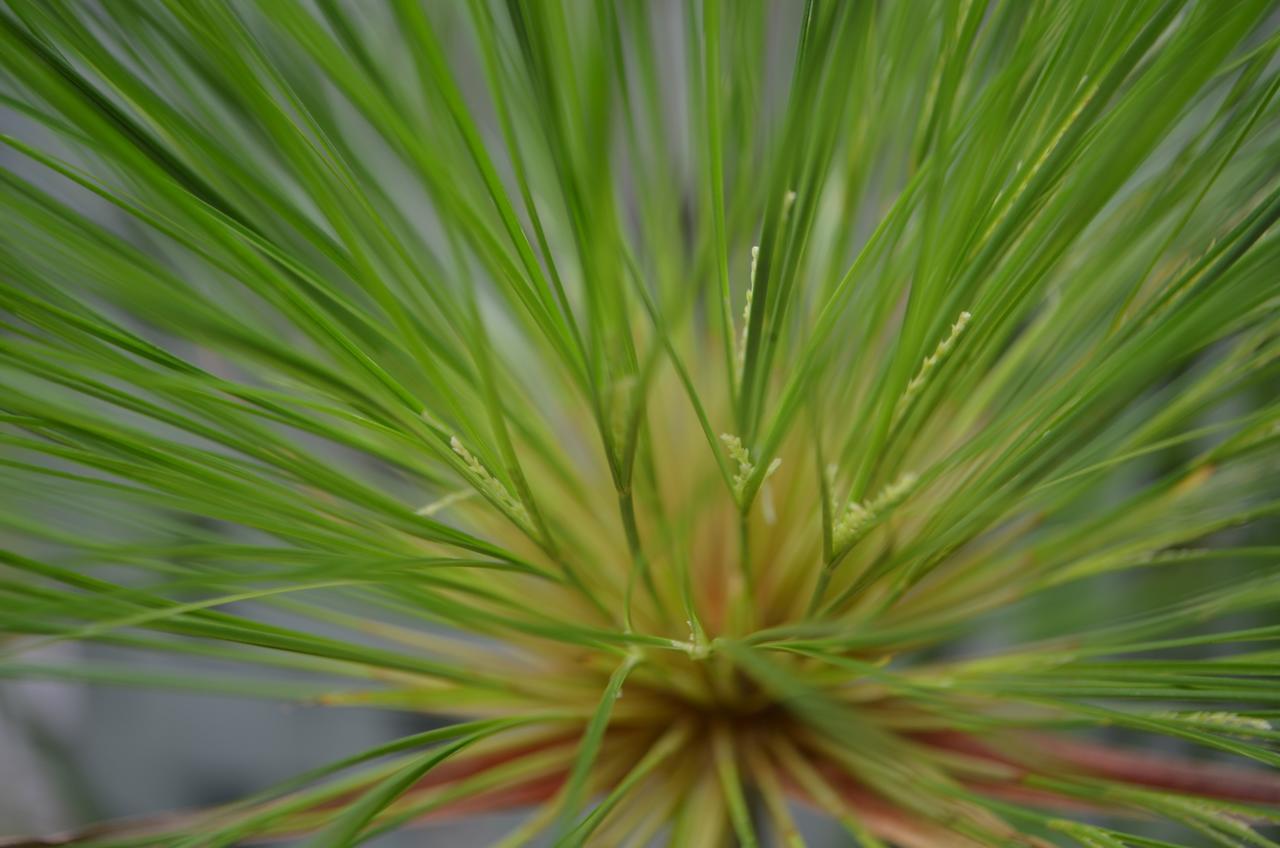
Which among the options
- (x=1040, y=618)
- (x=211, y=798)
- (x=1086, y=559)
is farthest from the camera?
(x=211, y=798)

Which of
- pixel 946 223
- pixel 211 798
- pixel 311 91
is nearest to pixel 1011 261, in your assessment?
pixel 946 223

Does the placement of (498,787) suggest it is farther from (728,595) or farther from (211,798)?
(211,798)

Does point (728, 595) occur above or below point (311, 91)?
below

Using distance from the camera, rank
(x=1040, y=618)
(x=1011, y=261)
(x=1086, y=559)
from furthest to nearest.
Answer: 1. (x=1086, y=559)
2. (x=1011, y=261)
3. (x=1040, y=618)

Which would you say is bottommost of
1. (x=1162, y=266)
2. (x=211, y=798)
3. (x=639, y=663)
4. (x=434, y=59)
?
(x=211, y=798)

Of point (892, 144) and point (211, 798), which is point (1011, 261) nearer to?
point (892, 144)

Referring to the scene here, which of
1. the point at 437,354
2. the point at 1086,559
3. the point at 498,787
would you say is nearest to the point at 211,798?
the point at 498,787

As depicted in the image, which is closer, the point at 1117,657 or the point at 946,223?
the point at 946,223
